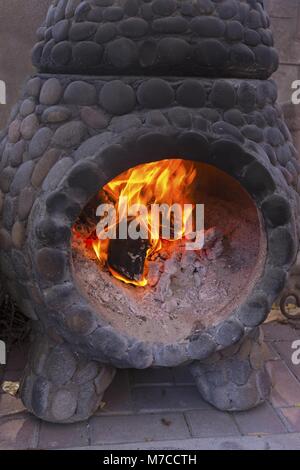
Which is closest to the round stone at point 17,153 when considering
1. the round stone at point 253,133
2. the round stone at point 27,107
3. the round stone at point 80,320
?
the round stone at point 27,107

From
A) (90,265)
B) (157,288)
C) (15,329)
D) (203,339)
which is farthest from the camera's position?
(15,329)

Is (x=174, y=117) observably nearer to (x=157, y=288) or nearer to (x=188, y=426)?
(x=157, y=288)

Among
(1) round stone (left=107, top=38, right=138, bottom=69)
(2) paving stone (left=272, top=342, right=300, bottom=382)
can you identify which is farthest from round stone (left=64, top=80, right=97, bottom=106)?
(2) paving stone (left=272, top=342, right=300, bottom=382)

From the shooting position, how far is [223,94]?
6.45ft

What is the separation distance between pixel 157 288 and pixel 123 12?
1.09 metres

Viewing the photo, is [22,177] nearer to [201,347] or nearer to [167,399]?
[201,347]

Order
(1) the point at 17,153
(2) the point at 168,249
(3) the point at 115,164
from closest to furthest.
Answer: (3) the point at 115,164
(1) the point at 17,153
(2) the point at 168,249

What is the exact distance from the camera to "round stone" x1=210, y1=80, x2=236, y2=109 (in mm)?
1957

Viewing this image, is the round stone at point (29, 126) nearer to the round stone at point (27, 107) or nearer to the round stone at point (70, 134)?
the round stone at point (27, 107)

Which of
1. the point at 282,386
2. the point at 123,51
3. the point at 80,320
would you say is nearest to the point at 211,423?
the point at 282,386

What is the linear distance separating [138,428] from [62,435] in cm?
29

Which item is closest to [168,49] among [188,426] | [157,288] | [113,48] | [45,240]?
[113,48]

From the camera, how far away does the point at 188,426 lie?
7.12ft

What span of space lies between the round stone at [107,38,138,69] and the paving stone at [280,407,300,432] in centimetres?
150
